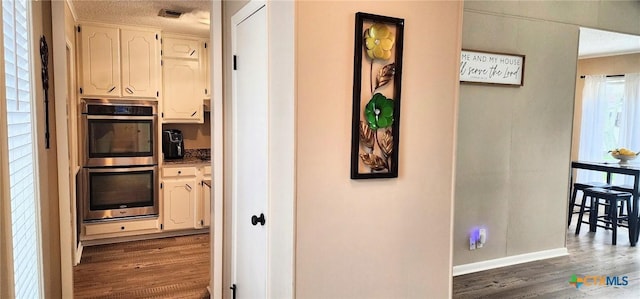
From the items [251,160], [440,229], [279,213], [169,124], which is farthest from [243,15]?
[169,124]

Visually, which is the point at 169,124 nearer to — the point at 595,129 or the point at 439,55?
the point at 439,55

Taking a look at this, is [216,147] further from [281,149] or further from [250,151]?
[281,149]

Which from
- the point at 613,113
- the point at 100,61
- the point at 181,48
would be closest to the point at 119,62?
the point at 100,61

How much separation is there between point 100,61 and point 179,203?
1670 millimetres

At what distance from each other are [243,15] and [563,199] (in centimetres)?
360

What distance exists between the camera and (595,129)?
6.23m

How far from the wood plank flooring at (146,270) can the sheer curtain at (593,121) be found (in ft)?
18.2

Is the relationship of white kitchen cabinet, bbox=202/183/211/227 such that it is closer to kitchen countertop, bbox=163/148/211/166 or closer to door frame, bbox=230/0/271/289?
kitchen countertop, bbox=163/148/211/166

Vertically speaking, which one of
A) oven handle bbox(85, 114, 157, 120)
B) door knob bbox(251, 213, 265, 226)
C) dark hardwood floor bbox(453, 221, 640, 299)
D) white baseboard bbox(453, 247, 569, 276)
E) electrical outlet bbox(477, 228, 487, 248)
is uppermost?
oven handle bbox(85, 114, 157, 120)

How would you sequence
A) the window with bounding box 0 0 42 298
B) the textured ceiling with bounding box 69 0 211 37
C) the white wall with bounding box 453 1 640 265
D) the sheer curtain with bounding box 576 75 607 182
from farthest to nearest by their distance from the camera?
1. the sheer curtain with bounding box 576 75 607 182
2. the white wall with bounding box 453 1 640 265
3. the textured ceiling with bounding box 69 0 211 37
4. the window with bounding box 0 0 42 298

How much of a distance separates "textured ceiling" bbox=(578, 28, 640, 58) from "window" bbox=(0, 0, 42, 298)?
4476 millimetres

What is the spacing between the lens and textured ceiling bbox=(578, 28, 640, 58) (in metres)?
4.37

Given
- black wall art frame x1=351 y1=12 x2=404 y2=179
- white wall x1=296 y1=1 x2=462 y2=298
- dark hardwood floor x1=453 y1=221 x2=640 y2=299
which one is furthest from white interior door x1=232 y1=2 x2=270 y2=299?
dark hardwood floor x1=453 y1=221 x2=640 y2=299

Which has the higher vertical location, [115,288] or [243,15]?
[243,15]
